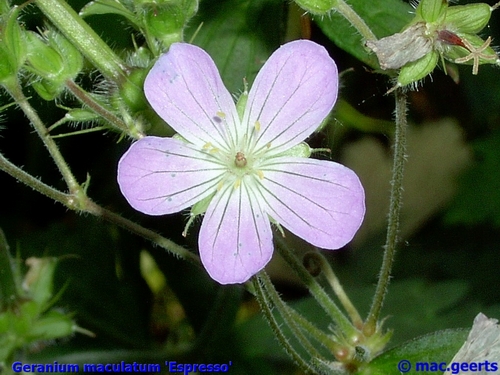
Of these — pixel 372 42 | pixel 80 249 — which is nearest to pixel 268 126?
pixel 372 42

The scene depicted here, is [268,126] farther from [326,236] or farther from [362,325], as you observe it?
[362,325]

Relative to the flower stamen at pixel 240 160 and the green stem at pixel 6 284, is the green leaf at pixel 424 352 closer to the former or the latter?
the flower stamen at pixel 240 160

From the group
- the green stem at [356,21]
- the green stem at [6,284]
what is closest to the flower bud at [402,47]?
the green stem at [356,21]

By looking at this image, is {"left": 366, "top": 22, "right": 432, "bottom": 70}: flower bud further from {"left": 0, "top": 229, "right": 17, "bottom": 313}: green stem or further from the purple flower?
{"left": 0, "top": 229, "right": 17, "bottom": 313}: green stem

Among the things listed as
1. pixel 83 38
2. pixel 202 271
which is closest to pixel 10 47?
pixel 83 38

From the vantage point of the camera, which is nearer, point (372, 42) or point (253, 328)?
point (372, 42)
